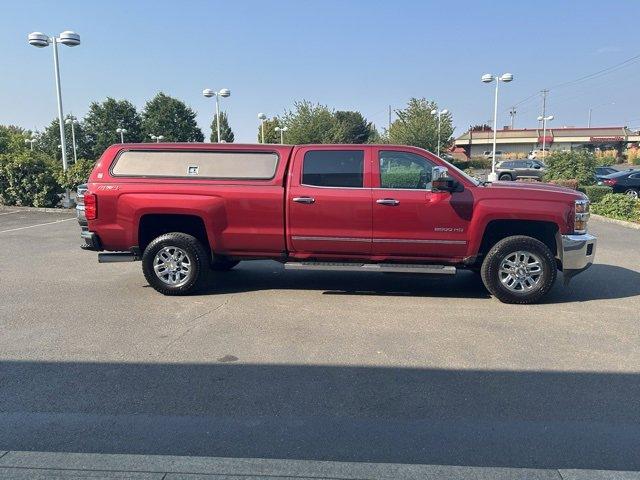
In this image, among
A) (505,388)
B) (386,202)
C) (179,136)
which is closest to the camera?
(505,388)

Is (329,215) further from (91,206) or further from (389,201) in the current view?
(91,206)

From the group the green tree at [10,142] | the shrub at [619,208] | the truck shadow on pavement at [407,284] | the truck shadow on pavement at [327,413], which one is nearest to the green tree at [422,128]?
the shrub at [619,208]

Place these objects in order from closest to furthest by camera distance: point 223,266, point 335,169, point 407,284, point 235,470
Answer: point 235,470
point 335,169
point 407,284
point 223,266

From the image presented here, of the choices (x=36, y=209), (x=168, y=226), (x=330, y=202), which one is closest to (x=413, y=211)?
(x=330, y=202)

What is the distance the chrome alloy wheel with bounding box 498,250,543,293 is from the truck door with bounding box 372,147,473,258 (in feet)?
1.82

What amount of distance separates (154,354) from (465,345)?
292 centimetres

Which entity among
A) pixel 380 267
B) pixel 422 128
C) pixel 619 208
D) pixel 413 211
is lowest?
pixel 380 267

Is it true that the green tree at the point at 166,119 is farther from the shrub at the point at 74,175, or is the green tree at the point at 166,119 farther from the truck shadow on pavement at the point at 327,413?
the truck shadow on pavement at the point at 327,413

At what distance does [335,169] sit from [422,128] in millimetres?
35385

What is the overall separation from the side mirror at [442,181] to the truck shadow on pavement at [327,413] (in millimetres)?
2636

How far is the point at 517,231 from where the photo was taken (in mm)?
6461

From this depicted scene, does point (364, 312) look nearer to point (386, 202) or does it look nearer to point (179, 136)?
point (386, 202)

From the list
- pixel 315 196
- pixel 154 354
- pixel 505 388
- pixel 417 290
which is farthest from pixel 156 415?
pixel 417 290

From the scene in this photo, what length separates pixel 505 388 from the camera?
3.93 m
